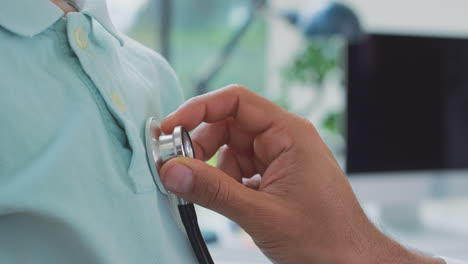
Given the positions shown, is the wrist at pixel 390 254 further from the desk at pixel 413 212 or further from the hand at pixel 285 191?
the desk at pixel 413 212

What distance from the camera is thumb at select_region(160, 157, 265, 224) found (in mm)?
449

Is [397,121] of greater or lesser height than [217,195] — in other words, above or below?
below

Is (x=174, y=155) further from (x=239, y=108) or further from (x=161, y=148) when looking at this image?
(x=239, y=108)

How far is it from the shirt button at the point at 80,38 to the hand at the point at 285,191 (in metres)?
0.12

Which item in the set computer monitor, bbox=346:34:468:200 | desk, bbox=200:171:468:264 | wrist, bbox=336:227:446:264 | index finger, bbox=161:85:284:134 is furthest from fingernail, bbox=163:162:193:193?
computer monitor, bbox=346:34:468:200

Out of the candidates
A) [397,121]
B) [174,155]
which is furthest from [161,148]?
[397,121]

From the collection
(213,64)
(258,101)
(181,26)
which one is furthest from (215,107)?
(181,26)

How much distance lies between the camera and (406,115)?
4.97 feet

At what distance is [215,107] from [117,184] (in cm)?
19

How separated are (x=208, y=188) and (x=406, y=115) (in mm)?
1165

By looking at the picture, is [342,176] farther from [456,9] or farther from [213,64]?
[456,9]

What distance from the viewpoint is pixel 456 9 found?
2.30m

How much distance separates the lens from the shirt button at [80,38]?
1.34 feet

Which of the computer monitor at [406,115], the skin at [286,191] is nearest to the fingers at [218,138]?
the skin at [286,191]
